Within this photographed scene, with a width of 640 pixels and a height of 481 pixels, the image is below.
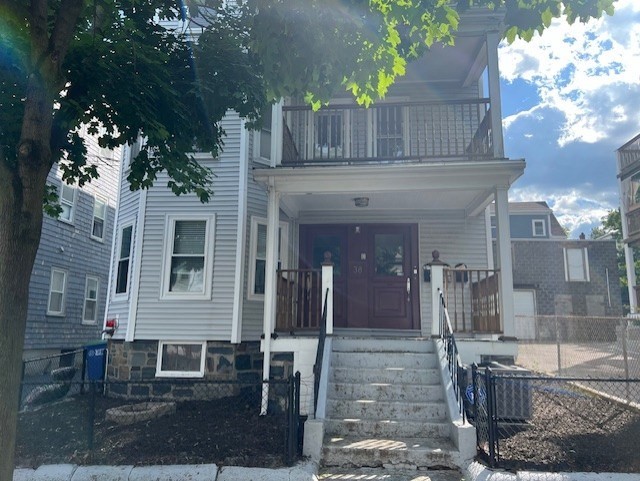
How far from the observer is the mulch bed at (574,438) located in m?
4.47

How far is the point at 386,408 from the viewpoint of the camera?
5.52 m

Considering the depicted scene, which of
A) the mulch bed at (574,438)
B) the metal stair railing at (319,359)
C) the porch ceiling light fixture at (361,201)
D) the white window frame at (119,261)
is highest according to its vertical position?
the porch ceiling light fixture at (361,201)

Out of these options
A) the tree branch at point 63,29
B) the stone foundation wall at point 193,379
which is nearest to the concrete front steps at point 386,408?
the stone foundation wall at point 193,379

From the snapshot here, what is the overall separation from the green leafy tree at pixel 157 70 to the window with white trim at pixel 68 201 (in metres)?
9.08

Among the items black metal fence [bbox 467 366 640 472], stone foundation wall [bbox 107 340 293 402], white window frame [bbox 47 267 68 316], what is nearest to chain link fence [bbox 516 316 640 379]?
black metal fence [bbox 467 366 640 472]

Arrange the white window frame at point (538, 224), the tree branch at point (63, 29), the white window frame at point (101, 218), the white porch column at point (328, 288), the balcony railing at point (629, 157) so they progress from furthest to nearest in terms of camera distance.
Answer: the white window frame at point (538, 224) → the balcony railing at point (629, 157) → the white window frame at point (101, 218) → the white porch column at point (328, 288) → the tree branch at point (63, 29)

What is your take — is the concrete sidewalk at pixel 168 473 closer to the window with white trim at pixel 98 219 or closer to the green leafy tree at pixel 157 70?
the green leafy tree at pixel 157 70

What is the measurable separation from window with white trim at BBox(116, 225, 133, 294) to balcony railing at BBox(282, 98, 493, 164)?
375 centimetres

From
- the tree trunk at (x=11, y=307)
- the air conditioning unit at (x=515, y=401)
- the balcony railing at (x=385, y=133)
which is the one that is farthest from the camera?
the balcony railing at (x=385, y=133)

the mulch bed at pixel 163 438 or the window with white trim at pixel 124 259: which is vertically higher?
the window with white trim at pixel 124 259

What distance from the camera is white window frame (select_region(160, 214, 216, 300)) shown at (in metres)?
8.36

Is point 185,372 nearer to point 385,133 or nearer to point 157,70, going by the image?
point 157,70

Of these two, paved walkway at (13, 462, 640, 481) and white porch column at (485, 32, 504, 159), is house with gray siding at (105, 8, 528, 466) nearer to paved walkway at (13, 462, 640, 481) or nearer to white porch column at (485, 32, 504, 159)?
white porch column at (485, 32, 504, 159)

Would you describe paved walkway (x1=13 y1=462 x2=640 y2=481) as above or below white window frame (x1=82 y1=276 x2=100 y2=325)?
below
